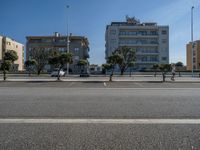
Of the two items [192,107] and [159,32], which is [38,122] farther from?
[159,32]

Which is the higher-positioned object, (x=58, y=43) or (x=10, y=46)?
(x=10, y=46)

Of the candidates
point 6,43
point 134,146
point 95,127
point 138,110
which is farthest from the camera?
point 6,43

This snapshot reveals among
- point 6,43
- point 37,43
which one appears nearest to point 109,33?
point 37,43

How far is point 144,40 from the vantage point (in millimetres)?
90750

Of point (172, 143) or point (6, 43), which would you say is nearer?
point (172, 143)

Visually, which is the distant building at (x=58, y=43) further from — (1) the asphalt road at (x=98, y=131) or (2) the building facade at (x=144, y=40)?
(1) the asphalt road at (x=98, y=131)

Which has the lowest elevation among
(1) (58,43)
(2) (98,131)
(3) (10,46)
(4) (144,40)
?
(2) (98,131)

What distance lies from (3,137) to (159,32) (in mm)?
89615

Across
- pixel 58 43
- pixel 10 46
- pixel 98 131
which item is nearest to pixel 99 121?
pixel 98 131

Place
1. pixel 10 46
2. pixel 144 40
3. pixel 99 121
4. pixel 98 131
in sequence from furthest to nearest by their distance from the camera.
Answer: pixel 10 46 < pixel 144 40 < pixel 99 121 < pixel 98 131

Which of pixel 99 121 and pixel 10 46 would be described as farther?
pixel 10 46

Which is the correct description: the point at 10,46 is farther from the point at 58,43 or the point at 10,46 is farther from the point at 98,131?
the point at 98,131

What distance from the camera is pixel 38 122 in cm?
702

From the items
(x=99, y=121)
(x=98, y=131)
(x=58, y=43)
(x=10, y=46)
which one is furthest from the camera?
(x=10, y=46)
